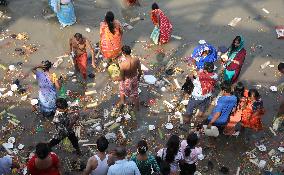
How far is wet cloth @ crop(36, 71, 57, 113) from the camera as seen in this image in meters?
9.30

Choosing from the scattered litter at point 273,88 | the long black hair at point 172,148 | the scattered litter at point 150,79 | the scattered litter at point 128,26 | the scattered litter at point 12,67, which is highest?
the long black hair at point 172,148

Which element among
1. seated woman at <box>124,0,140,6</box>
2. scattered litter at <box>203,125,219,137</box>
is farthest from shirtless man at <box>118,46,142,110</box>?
seated woman at <box>124,0,140,6</box>

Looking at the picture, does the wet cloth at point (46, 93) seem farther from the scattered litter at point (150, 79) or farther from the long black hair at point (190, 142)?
the long black hair at point (190, 142)

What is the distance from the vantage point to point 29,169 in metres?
7.41

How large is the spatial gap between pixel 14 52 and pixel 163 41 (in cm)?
431

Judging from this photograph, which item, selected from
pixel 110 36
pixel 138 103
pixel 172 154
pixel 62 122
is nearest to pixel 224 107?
pixel 172 154

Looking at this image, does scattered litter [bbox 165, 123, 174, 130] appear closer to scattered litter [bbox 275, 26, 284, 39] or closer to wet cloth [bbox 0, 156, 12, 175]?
wet cloth [bbox 0, 156, 12, 175]

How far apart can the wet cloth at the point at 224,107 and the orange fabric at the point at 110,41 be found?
3.33 metres

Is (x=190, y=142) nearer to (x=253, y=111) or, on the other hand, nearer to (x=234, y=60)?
(x=253, y=111)

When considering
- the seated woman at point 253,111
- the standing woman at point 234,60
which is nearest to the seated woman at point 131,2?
the standing woman at point 234,60

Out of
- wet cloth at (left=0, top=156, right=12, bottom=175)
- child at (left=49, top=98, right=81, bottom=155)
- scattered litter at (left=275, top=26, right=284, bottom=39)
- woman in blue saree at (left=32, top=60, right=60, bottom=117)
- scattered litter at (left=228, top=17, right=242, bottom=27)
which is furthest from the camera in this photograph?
scattered litter at (left=228, top=17, right=242, bottom=27)

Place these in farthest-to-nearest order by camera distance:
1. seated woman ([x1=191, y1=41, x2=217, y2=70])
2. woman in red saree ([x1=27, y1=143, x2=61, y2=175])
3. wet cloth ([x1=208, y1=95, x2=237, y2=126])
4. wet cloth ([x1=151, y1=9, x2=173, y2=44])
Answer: wet cloth ([x1=151, y1=9, x2=173, y2=44]) < seated woman ([x1=191, y1=41, x2=217, y2=70]) < wet cloth ([x1=208, y1=95, x2=237, y2=126]) < woman in red saree ([x1=27, y1=143, x2=61, y2=175])

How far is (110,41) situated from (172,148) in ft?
14.7

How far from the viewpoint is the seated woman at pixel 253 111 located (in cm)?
914
